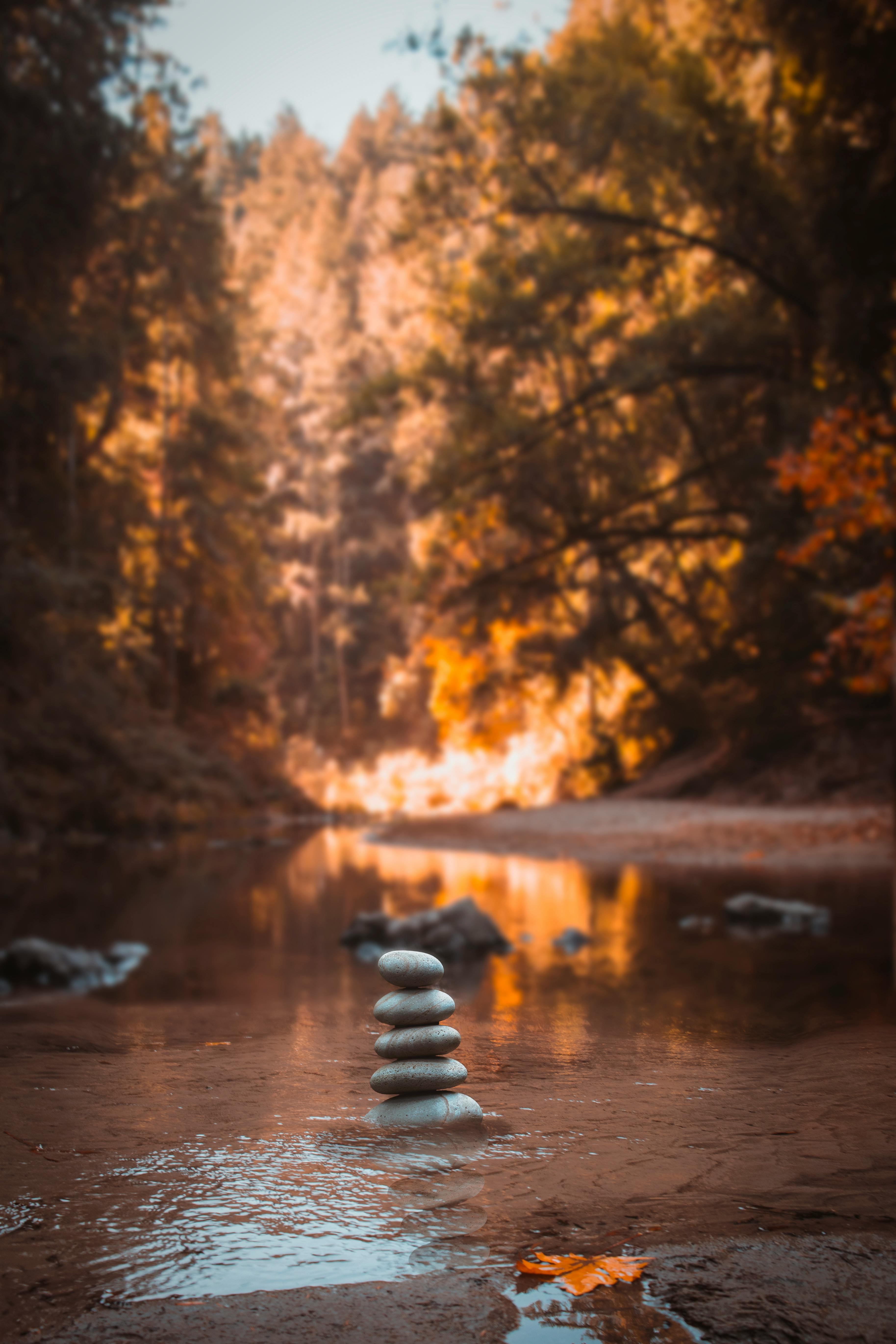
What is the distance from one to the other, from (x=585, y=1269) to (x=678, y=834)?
1297 cm

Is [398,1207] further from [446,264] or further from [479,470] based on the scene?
[446,264]

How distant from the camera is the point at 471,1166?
2348 mm

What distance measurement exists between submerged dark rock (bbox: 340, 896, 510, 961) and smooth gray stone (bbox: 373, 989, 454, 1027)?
3.70m

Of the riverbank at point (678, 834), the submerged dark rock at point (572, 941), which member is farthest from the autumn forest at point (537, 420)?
the submerged dark rock at point (572, 941)

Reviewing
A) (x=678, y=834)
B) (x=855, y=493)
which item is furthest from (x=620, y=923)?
(x=678, y=834)

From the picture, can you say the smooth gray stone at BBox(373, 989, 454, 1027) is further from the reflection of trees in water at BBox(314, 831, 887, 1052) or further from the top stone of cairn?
the reflection of trees in water at BBox(314, 831, 887, 1052)

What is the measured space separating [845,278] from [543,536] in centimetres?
819

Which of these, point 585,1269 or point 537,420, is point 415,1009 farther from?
point 537,420

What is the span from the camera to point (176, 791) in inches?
809

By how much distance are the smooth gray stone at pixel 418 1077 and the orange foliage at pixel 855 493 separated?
32.4 ft

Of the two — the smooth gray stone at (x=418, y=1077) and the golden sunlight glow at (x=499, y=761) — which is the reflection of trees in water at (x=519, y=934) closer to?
the smooth gray stone at (x=418, y=1077)

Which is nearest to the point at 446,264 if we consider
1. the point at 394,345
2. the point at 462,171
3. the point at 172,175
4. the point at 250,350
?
the point at 462,171

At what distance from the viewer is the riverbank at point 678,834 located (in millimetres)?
11852

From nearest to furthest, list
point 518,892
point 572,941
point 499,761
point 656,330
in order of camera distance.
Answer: point 572,941 < point 518,892 < point 656,330 < point 499,761
